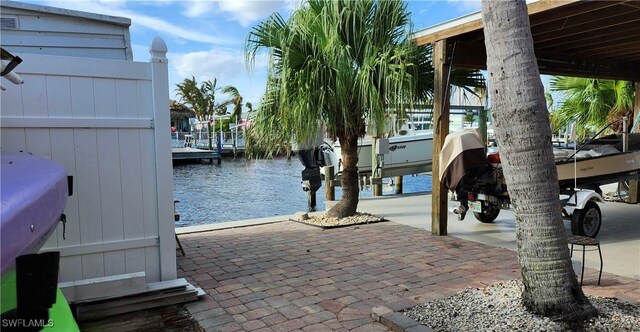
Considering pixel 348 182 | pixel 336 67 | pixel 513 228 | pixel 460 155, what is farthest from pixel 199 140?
pixel 460 155

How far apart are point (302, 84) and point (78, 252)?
3.56 m

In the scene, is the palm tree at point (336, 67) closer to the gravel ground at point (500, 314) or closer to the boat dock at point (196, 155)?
the gravel ground at point (500, 314)

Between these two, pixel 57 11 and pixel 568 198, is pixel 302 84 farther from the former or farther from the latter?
pixel 568 198

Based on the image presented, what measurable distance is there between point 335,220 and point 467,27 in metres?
3.30

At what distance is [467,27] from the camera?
16.9 ft

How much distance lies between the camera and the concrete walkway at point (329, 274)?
3.36 metres

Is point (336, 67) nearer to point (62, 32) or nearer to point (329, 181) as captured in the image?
point (62, 32)

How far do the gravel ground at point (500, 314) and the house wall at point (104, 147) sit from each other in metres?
2.16

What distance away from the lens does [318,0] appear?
6305 mm

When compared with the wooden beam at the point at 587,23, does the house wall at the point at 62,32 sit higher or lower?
lower

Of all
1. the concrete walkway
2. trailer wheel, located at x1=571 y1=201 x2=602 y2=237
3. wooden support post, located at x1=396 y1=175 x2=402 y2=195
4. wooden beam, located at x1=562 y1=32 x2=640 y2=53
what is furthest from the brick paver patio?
wooden support post, located at x1=396 y1=175 x2=402 y2=195

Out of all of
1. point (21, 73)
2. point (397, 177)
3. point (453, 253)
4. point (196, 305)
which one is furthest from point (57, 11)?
point (397, 177)

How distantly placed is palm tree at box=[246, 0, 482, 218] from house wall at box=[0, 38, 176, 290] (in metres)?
2.72

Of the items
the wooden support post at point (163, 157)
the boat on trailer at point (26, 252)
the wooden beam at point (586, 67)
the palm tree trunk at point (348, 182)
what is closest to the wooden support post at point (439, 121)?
the palm tree trunk at point (348, 182)
